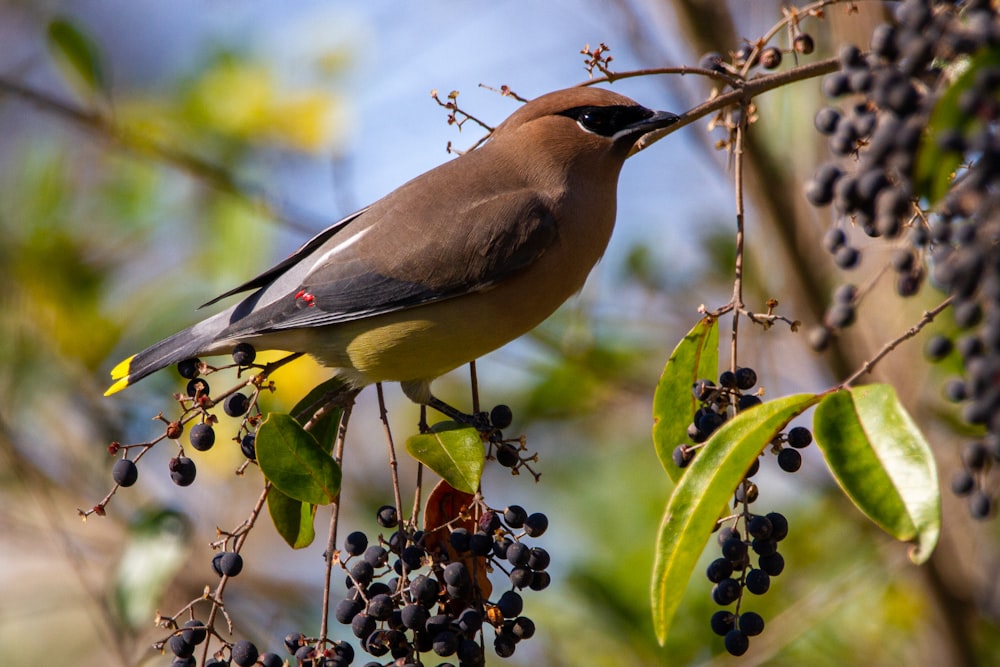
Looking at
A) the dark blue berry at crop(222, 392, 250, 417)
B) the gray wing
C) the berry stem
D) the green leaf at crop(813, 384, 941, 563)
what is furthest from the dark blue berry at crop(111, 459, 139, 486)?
A: the green leaf at crop(813, 384, 941, 563)

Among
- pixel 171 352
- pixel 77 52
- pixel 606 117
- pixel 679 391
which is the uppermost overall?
pixel 77 52

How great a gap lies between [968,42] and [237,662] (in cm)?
160

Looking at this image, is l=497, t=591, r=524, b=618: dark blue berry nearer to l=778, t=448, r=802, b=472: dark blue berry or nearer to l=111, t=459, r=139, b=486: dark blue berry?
l=778, t=448, r=802, b=472: dark blue berry

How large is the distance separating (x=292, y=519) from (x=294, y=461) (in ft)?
1.35

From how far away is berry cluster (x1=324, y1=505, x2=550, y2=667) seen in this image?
6.84 ft

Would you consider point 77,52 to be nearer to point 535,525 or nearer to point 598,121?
point 598,121

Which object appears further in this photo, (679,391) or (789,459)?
(679,391)

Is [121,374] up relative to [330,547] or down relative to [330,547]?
up

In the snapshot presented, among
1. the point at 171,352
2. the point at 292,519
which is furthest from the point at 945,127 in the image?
the point at 171,352

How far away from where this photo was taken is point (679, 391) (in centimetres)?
212

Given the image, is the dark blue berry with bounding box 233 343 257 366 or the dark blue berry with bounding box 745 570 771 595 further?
the dark blue berry with bounding box 233 343 257 366

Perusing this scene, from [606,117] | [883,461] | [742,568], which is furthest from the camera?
[606,117]

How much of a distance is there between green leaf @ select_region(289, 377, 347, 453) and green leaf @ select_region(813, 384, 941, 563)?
1253 millimetres

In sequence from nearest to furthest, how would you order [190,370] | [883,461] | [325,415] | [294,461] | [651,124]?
[883,461], [294,461], [190,370], [325,415], [651,124]
